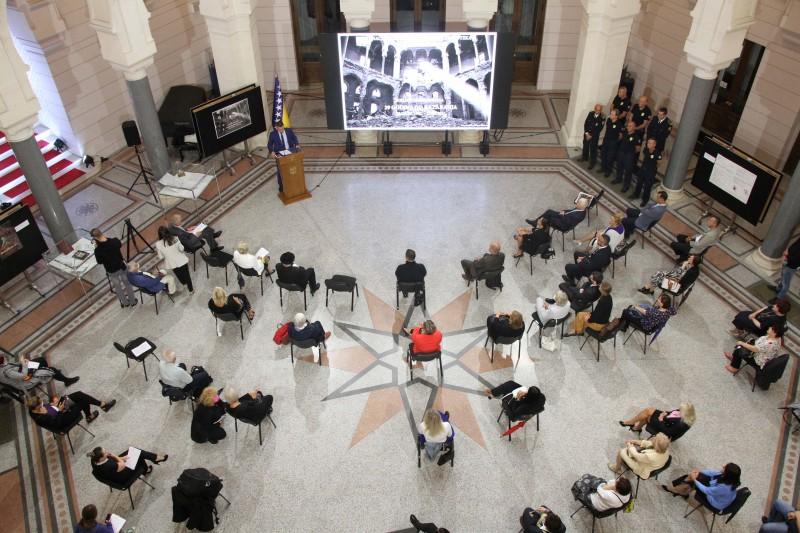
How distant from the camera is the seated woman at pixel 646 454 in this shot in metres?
7.21

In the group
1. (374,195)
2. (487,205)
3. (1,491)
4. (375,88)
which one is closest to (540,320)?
(487,205)

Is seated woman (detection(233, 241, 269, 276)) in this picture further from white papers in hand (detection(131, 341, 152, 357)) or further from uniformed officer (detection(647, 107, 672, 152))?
uniformed officer (detection(647, 107, 672, 152))

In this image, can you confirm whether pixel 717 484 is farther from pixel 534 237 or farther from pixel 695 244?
pixel 534 237

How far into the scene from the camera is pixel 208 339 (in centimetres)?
975

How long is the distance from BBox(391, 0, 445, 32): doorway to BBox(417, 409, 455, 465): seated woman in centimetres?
1035

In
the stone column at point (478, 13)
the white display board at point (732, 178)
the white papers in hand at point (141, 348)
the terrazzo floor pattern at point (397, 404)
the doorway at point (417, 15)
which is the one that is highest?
the stone column at point (478, 13)

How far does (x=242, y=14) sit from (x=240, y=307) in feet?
19.6

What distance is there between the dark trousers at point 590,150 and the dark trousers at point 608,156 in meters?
0.22

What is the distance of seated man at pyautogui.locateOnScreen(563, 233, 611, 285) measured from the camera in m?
9.89

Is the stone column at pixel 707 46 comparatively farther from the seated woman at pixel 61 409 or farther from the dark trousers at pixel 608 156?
the seated woman at pixel 61 409

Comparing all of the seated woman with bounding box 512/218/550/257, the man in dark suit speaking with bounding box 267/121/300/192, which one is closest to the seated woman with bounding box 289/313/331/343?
the seated woman with bounding box 512/218/550/257

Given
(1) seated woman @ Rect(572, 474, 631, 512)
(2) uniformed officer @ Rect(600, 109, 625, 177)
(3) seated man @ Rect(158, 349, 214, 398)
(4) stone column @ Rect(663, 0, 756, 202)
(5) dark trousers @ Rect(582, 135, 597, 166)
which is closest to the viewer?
(1) seated woman @ Rect(572, 474, 631, 512)

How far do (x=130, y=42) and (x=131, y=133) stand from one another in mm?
2155

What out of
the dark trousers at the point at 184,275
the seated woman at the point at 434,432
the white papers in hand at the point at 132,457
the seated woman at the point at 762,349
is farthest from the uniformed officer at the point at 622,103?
the white papers in hand at the point at 132,457
